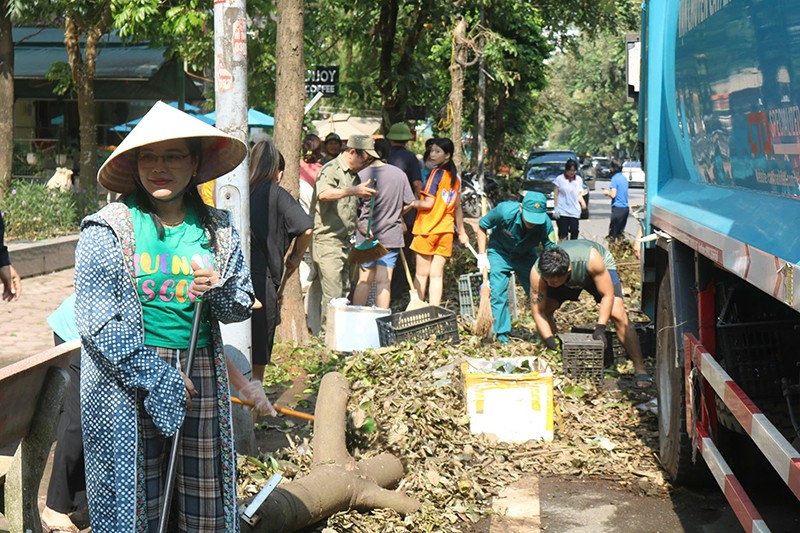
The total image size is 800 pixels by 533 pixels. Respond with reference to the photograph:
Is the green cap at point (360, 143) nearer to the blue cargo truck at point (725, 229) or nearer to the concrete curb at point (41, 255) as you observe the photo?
the blue cargo truck at point (725, 229)

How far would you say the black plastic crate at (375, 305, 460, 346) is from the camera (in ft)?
29.2

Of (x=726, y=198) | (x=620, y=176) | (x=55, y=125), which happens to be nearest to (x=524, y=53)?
(x=620, y=176)

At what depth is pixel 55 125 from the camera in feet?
100.0

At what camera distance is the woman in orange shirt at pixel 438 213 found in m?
11.5

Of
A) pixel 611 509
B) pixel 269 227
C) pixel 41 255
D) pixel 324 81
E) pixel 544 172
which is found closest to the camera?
pixel 611 509

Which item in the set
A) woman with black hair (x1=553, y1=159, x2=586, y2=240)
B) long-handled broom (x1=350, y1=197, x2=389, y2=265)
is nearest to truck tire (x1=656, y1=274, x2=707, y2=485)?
long-handled broom (x1=350, y1=197, x2=389, y2=265)

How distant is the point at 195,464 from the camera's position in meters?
3.81

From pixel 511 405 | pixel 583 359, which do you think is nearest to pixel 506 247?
pixel 583 359

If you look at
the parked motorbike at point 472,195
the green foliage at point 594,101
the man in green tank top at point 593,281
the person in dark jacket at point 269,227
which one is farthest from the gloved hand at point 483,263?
the green foliage at point 594,101

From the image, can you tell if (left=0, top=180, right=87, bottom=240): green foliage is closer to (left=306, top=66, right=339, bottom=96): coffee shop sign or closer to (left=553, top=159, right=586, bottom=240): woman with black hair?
(left=306, top=66, right=339, bottom=96): coffee shop sign

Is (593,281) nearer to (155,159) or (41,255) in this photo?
(155,159)

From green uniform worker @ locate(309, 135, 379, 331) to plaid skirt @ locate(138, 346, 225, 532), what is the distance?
6269 millimetres

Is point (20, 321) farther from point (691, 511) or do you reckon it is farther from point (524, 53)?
point (524, 53)

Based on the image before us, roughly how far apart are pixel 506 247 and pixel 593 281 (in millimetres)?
1267
